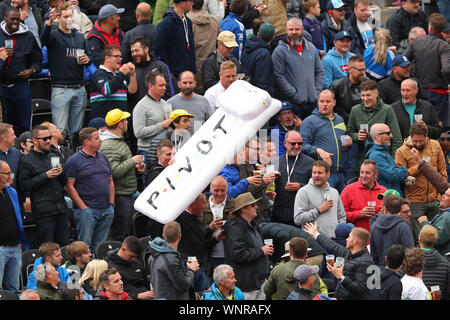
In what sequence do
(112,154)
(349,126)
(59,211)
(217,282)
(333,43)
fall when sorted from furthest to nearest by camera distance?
(333,43)
(349,126)
(112,154)
(59,211)
(217,282)

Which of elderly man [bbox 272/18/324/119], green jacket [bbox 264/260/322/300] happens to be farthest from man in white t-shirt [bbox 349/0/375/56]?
green jacket [bbox 264/260/322/300]

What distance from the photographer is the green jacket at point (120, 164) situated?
13.5m

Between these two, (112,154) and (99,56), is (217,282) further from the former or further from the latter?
(99,56)

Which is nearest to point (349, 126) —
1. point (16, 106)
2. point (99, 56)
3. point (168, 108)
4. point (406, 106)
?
point (406, 106)

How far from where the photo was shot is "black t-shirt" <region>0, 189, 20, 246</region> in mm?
12078

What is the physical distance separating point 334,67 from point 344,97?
954 mm

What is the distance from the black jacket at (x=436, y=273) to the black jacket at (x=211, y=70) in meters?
4.71

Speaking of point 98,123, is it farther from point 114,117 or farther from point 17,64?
point 17,64

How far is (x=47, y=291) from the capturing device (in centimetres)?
1076

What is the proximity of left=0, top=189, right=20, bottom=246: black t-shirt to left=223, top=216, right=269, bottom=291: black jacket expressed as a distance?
7.46ft

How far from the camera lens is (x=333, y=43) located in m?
18.0

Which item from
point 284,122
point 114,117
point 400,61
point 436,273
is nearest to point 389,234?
point 436,273

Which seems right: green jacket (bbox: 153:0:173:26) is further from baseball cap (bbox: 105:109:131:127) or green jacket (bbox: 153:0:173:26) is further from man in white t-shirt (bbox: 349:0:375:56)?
baseball cap (bbox: 105:109:131:127)

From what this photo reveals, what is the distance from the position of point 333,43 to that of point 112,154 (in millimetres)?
5743
